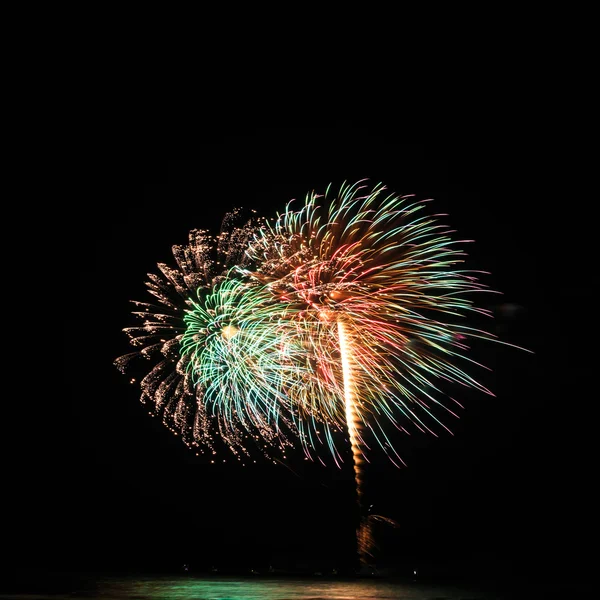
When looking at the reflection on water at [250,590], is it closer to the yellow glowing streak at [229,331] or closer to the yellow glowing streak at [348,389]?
the yellow glowing streak at [348,389]

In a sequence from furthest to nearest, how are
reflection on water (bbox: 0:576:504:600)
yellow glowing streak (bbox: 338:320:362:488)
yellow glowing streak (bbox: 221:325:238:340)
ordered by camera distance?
yellow glowing streak (bbox: 338:320:362:488), yellow glowing streak (bbox: 221:325:238:340), reflection on water (bbox: 0:576:504:600)

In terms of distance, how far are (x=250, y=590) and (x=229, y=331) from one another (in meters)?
5.57

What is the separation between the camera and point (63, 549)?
23500mm

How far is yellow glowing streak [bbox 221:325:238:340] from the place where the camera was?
18.4 m

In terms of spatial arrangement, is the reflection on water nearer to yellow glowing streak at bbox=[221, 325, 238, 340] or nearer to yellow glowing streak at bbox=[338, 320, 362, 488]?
yellow glowing streak at bbox=[338, 320, 362, 488]

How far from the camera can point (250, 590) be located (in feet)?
53.3

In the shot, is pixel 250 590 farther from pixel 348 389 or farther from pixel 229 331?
pixel 229 331

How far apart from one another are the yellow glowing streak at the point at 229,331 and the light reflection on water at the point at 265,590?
5.34 metres

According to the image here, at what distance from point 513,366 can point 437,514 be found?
36.9 ft

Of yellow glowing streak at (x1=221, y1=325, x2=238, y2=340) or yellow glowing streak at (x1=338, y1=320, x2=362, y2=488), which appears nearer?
yellow glowing streak at (x1=221, y1=325, x2=238, y2=340)

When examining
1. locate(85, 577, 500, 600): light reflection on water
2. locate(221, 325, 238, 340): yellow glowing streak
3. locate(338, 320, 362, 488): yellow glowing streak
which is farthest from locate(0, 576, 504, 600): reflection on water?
locate(221, 325, 238, 340): yellow glowing streak

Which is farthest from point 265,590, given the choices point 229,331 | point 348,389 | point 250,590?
point 229,331

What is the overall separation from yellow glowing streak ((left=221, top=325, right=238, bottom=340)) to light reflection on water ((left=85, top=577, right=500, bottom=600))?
5336 millimetres

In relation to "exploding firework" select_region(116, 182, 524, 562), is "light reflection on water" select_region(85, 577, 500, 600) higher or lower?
lower
